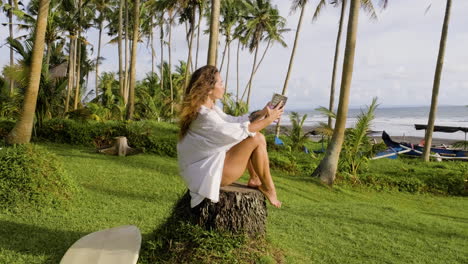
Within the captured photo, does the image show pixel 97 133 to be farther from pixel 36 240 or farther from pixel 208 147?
pixel 208 147

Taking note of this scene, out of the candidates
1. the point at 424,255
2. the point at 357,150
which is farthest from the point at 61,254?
the point at 357,150

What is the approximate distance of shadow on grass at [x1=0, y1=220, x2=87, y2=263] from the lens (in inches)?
148

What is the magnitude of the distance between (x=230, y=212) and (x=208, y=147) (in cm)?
60

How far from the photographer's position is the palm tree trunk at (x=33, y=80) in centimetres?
798

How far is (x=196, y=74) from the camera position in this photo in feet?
10.6

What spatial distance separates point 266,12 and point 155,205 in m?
25.7

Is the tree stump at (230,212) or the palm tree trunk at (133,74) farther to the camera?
the palm tree trunk at (133,74)

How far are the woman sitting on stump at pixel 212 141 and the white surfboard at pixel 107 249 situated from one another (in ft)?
2.10

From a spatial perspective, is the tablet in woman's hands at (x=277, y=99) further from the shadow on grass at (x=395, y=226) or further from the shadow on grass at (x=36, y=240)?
the shadow on grass at (x=395, y=226)

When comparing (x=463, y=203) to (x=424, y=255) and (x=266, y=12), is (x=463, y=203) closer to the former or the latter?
(x=424, y=255)

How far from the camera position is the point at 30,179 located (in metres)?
5.18

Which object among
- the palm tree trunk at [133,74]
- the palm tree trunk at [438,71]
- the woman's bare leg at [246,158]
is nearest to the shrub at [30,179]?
the woman's bare leg at [246,158]

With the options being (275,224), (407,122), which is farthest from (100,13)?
(407,122)

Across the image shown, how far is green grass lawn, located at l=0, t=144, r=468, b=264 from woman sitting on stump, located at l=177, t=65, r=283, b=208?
1.15 metres
